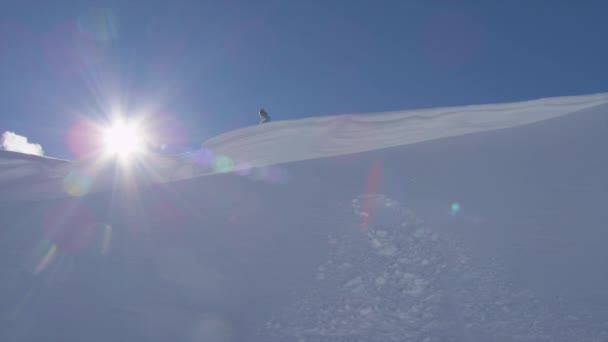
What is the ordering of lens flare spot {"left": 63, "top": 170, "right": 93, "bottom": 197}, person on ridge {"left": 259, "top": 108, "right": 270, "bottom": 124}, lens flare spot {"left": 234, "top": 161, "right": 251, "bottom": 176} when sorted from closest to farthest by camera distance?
1. lens flare spot {"left": 63, "top": 170, "right": 93, "bottom": 197}
2. lens flare spot {"left": 234, "top": 161, "right": 251, "bottom": 176}
3. person on ridge {"left": 259, "top": 108, "right": 270, "bottom": 124}

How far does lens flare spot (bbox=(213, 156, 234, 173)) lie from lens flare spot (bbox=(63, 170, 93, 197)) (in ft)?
4.39

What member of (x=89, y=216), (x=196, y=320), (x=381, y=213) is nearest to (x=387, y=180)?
(x=381, y=213)

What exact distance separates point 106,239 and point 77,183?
181 cm

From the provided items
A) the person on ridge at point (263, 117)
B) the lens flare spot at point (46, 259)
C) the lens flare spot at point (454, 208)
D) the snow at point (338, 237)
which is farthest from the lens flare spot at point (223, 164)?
the lens flare spot at point (454, 208)

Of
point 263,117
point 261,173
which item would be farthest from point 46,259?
point 263,117

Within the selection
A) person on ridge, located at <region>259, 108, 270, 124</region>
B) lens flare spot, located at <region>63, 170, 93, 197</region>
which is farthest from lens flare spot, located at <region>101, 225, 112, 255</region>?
person on ridge, located at <region>259, 108, 270, 124</region>

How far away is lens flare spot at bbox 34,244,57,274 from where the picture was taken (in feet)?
9.73

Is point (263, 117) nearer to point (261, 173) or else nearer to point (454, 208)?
point (261, 173)

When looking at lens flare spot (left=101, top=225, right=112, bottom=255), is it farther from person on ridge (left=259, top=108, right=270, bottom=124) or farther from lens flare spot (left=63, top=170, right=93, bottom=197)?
person on ridge (left=259, top=108, right=270, bottom=124)

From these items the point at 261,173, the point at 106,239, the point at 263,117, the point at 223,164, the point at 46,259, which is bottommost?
the point at 46,259

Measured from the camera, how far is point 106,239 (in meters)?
3.38

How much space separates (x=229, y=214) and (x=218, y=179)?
37.6 inches

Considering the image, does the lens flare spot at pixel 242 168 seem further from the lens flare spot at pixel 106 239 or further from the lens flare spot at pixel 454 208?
the lens flare spot at pixel 454 208

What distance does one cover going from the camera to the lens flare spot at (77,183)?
4.53m
